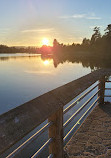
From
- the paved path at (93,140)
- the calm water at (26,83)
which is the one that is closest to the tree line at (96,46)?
the calm water at (26,83)

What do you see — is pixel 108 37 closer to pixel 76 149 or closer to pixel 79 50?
pixel 79 50

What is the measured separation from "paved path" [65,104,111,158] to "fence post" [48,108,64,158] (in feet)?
2.91

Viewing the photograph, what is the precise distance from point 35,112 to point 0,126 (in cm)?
36

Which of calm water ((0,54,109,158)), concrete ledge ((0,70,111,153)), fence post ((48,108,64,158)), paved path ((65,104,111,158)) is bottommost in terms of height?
calm water ((0,54,109,158))

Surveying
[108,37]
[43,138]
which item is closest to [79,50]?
[108,37]

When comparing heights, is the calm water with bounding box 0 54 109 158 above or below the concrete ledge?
below

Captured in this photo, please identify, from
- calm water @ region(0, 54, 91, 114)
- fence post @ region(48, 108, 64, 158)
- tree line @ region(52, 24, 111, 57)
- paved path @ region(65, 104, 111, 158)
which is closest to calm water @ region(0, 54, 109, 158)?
calm water @ region(0, 54, 91, 114)

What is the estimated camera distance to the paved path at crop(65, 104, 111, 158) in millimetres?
2895

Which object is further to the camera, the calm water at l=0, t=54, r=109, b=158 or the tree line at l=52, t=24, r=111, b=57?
the tree line at l=52, t=24, r=111, b=57

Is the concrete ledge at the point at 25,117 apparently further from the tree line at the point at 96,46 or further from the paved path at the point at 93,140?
the tree line at the point at 96,46

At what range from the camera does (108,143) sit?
10.6 ft

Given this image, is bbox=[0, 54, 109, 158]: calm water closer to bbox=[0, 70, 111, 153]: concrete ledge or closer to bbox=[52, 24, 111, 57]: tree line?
bbox=[0, 70, 111, 153]: concrete ledge

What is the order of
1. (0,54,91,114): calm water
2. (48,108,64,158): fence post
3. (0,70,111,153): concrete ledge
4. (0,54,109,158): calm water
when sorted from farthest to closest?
(0,54,91,114): calm water
(0,54,109,158): calm water
(48,108,64,158): fence post
(0,70,111,153): concrete ledge

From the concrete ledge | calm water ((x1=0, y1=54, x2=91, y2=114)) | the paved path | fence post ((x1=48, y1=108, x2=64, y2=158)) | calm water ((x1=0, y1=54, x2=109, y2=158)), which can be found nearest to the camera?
the concrete ledge
